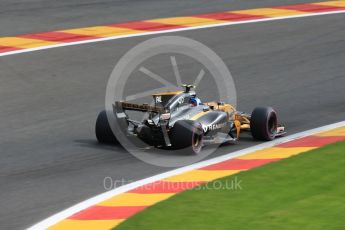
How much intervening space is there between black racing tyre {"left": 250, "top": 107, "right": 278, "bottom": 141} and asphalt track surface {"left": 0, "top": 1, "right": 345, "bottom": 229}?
20 centimetres

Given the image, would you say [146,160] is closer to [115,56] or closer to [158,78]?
[158,78]

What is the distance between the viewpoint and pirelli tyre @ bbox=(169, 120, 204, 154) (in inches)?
525

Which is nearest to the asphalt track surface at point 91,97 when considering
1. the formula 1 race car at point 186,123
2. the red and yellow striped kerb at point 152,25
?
the formula 1 race car at point 186,123

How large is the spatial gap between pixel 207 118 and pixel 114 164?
1822 mm

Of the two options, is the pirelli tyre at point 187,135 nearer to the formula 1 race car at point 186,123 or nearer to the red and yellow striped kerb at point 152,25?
the formula 1 race car at point 186,123

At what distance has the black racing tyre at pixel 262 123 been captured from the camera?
1450cm

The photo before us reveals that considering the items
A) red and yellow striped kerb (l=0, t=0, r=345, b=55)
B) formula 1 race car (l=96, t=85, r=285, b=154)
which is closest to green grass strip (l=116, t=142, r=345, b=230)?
formula 1 race car (l=96, t=85, r=285, b=154)

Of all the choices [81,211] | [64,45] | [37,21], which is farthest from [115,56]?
[81,211]
